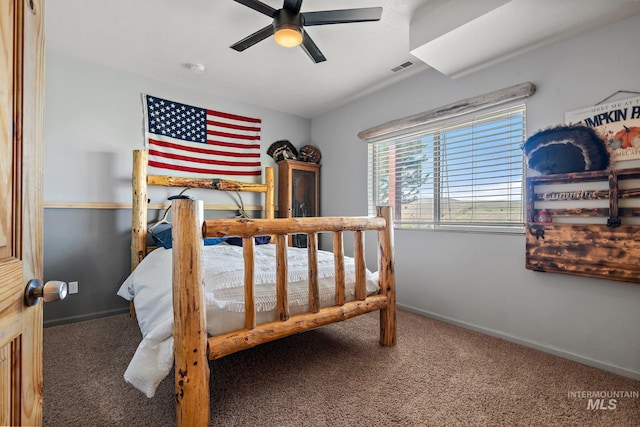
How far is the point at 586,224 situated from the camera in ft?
6.86

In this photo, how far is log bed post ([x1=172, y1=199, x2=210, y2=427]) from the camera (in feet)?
4.48

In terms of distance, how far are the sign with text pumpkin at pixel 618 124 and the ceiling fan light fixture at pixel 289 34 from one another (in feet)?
6.53

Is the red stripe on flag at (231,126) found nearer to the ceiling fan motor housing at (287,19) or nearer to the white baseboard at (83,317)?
the ceiling fan motor housing at (287,19)

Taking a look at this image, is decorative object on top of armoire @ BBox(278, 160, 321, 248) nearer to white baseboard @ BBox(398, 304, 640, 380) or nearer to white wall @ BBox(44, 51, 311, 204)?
white wall @ BBox(44, 51, 311, 204)

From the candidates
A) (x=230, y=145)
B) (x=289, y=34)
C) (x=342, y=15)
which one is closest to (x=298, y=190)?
(x=230, y=145)

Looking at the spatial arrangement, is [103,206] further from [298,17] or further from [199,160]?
[298,17]

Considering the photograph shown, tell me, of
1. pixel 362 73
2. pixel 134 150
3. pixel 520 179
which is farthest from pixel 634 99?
pixel 134 150

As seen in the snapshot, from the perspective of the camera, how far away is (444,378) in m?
1.88

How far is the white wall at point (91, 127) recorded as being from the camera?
9.20 ft

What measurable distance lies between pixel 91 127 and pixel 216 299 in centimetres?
251

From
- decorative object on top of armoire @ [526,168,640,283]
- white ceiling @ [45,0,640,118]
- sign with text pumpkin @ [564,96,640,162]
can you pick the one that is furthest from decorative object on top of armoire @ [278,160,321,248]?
sign with text pumpkin @ [564,96,640,162]

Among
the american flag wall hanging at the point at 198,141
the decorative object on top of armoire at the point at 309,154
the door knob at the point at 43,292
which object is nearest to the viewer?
the door knob at the point at 43,292

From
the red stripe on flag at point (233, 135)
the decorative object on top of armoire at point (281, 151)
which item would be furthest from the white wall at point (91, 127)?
the decorative object on top of armoire at point (281, 151)

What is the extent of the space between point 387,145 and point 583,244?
79.2 inches
